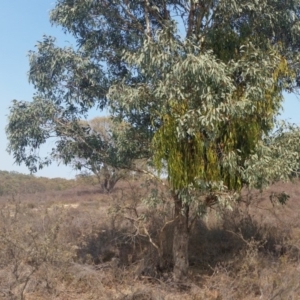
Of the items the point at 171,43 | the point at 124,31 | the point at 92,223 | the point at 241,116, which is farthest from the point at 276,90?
the point at 92,223

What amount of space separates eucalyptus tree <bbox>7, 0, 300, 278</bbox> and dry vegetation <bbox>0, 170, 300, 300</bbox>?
2.71ft

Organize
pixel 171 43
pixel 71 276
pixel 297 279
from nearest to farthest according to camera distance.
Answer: pixel 171 43 < pixel 297 279 < pixel 71 276

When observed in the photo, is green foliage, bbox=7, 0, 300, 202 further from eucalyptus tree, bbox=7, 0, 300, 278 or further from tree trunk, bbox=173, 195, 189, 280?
tree trunk, bbox=173, 195, 189, 280

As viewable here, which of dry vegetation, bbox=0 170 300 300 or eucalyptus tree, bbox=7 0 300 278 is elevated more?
eucalyptus tree, bbox=7 0 300 278

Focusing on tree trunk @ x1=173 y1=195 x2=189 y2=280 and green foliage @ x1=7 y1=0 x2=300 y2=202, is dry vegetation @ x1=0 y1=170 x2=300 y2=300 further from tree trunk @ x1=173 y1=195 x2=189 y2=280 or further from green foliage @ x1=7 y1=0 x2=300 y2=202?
green foliage @ x1=7 y1=0 x2=300 y2=202

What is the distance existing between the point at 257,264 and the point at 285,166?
88.5 inches

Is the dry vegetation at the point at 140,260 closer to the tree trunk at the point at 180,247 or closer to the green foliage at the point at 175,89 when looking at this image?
the tree trunk at the point at 180,247

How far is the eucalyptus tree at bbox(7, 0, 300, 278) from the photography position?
7441 mm

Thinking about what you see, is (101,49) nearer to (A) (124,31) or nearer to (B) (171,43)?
(A) (124,31)

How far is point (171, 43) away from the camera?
747 centimetres

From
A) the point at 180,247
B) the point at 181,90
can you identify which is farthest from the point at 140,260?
the point at 181,90

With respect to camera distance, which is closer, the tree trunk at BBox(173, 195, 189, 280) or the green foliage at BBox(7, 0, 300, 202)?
the green foliage at BBox(7, 0, 300, 202)

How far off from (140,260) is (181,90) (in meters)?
4.02

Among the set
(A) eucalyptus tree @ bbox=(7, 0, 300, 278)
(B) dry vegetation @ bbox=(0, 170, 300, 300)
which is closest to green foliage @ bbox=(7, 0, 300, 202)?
(A) eucalyptus tree @ bbox=(7, 0, 300, 278)
